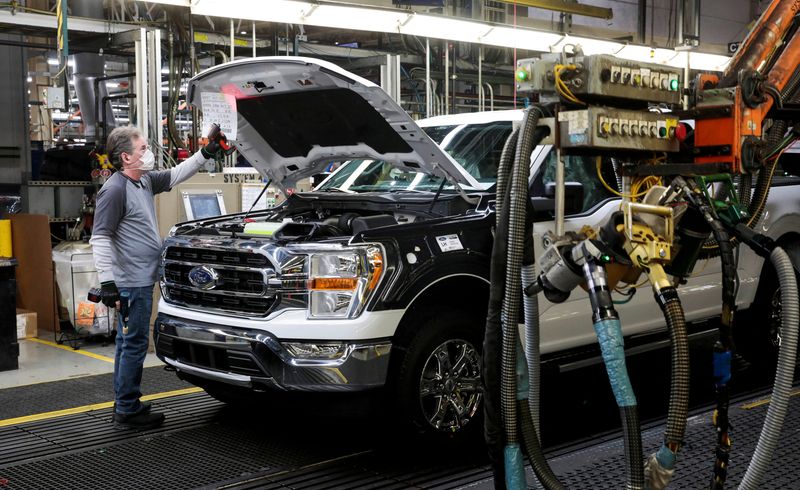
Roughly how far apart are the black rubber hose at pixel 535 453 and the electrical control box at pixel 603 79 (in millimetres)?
1135

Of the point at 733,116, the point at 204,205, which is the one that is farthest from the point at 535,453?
the point at 204,205

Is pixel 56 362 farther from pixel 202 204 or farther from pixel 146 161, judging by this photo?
→ pixel 146 161

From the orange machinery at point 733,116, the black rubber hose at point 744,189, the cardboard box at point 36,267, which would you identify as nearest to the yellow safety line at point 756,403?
the black rubber hose at point 744,189

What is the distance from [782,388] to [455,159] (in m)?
2.82

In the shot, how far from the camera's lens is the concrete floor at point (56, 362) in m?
6.77

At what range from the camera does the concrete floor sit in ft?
22.2

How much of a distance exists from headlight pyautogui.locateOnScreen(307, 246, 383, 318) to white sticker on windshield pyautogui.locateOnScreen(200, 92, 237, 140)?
153cm

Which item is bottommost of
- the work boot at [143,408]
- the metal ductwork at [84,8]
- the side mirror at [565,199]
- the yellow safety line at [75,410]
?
the yellow safety line at [75,410]

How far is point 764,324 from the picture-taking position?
639 cm

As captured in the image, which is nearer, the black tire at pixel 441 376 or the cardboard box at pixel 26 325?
the black tire at pixel 441 376

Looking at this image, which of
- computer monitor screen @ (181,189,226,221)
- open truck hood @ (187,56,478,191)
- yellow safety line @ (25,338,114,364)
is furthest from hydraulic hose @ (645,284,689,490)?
yellow safety line @ (25,338,114,364)

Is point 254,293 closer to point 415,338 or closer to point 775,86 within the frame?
point 415,338

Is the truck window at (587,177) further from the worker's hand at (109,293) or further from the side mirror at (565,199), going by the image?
the worker's hand at (109,293)

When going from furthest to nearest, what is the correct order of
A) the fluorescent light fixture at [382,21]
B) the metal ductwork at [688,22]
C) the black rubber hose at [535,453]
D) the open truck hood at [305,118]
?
1. the metal ductwork at [688,22]
2. the fluorescent light fixture at [382,21]
3. the open truck hood at [305,118]
4. the black rubber hose at [535,453]
